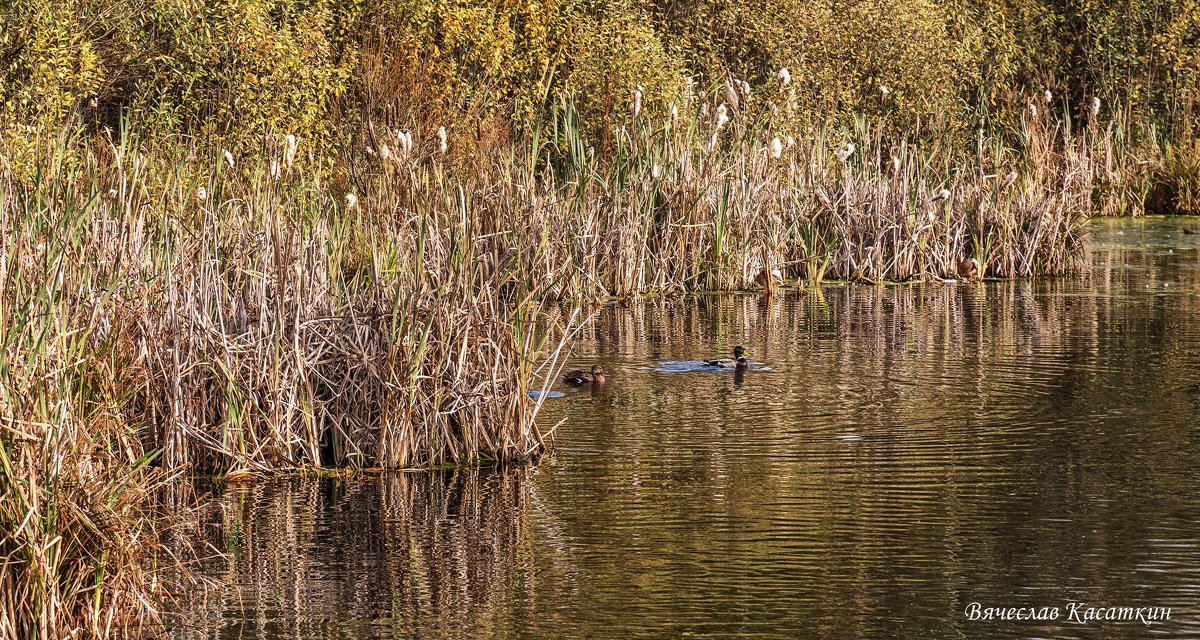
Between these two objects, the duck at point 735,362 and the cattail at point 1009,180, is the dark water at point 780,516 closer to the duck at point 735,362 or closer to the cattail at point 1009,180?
the duck at point 735,362

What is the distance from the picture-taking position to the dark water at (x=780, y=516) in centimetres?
631

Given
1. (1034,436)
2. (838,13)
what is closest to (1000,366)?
(1034,436)

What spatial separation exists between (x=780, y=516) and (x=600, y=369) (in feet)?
13.3

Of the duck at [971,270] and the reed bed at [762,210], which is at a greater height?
the reed bed at [762,210]

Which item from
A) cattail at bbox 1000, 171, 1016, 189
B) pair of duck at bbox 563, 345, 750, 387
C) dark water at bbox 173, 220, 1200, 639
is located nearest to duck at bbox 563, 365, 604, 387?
pair of duck at bbox 563, 345, 750, 387

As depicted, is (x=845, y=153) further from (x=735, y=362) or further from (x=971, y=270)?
(x=735, y=362)

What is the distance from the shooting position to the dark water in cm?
631

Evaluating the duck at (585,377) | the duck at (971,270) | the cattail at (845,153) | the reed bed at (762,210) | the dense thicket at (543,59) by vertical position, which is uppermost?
the dense thicket at (543,59)

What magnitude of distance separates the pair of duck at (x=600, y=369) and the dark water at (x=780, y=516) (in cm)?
17

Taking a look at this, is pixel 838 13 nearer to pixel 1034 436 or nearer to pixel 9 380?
pixel 1034 436

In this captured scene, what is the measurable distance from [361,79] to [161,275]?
1142 centimetres

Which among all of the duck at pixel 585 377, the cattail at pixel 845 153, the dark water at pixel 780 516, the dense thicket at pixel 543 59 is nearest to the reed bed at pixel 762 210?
the cattail at pixel 845 153

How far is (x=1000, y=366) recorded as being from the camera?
40.2ft

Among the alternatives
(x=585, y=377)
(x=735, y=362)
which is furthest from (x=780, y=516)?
(x=735, y=362)
